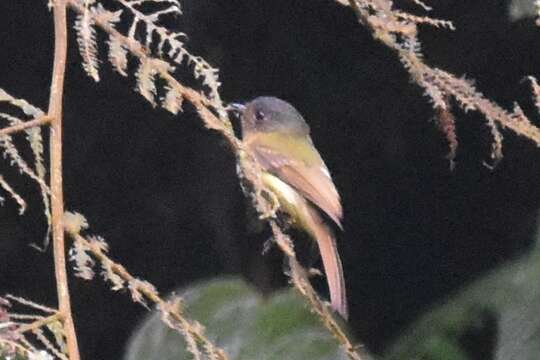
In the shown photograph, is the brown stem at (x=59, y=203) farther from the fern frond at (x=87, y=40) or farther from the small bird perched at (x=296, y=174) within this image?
the small bird perched at (x=296, y=174)

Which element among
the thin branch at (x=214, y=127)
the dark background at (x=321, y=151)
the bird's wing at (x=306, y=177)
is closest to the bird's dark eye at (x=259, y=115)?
the bird's wing at (x=306, y=177)

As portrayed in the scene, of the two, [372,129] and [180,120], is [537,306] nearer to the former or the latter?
[372,129]

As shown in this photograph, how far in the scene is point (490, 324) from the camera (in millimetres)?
2908

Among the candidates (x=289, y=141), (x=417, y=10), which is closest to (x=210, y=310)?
(x=289, y=141)

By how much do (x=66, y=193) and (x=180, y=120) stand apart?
14.9 inches

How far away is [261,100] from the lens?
317cm

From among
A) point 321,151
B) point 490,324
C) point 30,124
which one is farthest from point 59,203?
point 321,151

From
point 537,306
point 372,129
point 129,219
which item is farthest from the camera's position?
point 129,219

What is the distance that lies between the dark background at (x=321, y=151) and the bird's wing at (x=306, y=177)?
533 mm

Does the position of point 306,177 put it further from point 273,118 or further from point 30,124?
point 30,124

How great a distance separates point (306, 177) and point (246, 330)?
1.21 ft

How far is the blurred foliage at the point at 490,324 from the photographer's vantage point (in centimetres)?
243

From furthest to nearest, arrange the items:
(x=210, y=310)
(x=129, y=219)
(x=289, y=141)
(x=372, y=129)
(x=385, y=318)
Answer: (x=385, y=318), (x=129, y=219), (x=372, y=129), (x=289, y=141), (x=210, y=310)

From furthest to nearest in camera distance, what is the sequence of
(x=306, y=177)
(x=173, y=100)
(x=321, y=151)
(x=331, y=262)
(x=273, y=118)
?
1. (x=321, y=151)
2. (x=273, y=118)
3. (x=306, y=177)
4. (x=331, y=262)
5. (x=173, y=100)
